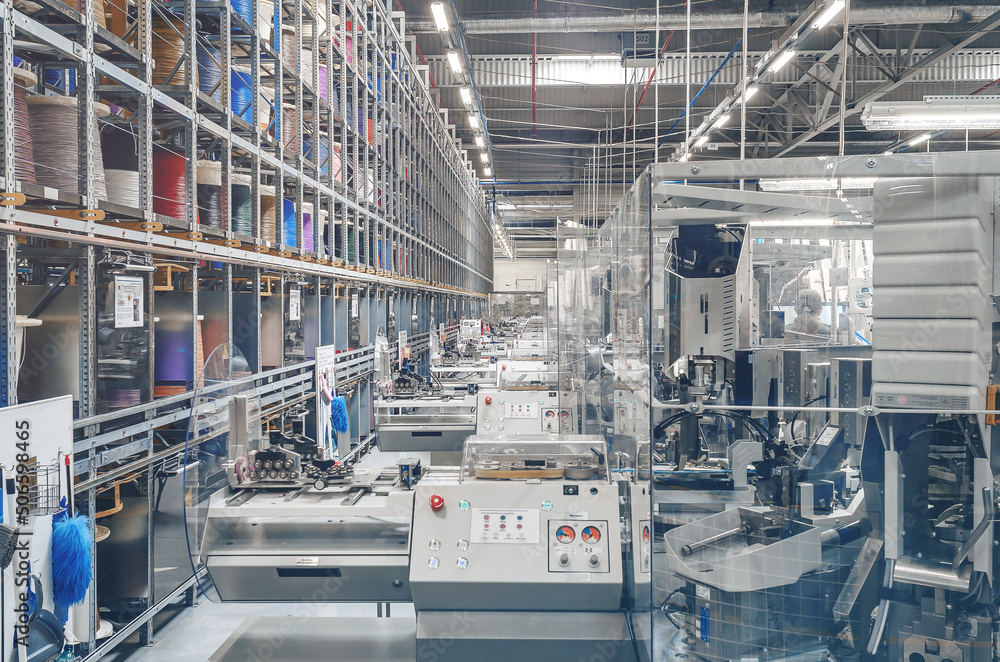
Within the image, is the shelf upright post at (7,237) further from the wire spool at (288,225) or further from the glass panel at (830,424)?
the wire spool at (288,225)

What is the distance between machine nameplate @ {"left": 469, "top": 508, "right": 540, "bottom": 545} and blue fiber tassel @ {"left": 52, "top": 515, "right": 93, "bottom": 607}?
5.62 feet

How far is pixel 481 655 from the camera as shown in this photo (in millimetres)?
2328

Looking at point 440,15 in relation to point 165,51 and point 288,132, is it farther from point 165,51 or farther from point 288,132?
point 165,51

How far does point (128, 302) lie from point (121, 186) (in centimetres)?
58

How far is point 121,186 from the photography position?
10.6ft

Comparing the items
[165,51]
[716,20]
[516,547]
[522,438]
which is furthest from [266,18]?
[716,20]

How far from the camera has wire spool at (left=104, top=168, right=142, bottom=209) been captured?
3235 millimetres

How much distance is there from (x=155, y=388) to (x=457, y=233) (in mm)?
12722

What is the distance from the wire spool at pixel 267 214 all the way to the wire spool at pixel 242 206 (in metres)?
0.35

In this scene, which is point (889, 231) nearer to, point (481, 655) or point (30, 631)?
point (481, 655)

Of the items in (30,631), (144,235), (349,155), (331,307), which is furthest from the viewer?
(349,155)

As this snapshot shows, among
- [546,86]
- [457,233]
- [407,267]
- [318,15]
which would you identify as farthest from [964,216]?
[457,233]

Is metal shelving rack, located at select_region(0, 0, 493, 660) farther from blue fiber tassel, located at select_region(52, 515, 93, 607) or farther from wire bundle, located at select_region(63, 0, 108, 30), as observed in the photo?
blue fiber tassel, located at select_region(52, 515, 93, 607)

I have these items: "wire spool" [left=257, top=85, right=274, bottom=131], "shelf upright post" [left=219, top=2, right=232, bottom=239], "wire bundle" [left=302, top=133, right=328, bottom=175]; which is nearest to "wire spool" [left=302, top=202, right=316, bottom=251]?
"wire bundle" [left=302, top=133, right=328, bottom=175]
